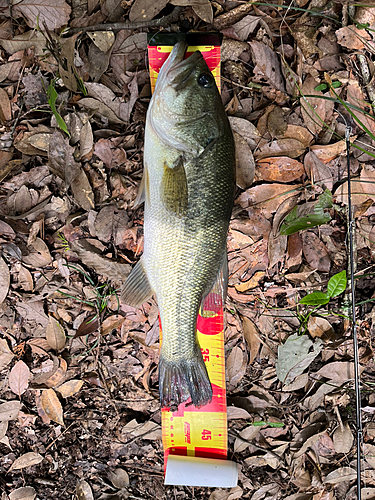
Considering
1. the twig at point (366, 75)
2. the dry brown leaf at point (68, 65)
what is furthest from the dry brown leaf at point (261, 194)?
the dry brown leaf at point (68, 65)

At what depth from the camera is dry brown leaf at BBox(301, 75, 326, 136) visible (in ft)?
8.05

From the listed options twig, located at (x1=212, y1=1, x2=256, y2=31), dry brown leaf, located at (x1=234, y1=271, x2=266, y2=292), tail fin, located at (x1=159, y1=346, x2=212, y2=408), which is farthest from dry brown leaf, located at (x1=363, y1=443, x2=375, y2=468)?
twig, located at (x1=212, y1=1, x2=256, y2=31)

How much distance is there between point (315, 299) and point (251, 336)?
0.53 metres

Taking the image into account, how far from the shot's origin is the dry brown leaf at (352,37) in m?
2.40

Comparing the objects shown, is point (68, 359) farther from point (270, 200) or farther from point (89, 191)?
point (270, 200)

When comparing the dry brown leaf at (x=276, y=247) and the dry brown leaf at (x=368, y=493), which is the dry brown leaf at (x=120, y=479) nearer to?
the dry brown leaf at (x=368, y=493)

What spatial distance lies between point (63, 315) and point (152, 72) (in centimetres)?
182

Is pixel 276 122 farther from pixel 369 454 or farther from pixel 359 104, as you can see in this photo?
pixel 369 454

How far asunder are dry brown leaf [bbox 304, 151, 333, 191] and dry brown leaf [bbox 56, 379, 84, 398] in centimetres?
224

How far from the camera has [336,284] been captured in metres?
2.46

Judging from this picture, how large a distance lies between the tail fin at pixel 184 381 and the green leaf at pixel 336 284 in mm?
1049

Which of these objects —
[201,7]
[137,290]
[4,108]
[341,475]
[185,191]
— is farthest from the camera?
[341,475]

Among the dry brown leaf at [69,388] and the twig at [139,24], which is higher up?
the twig at [139,24]

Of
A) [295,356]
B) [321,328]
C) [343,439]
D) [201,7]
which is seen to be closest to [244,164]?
[201,7]
